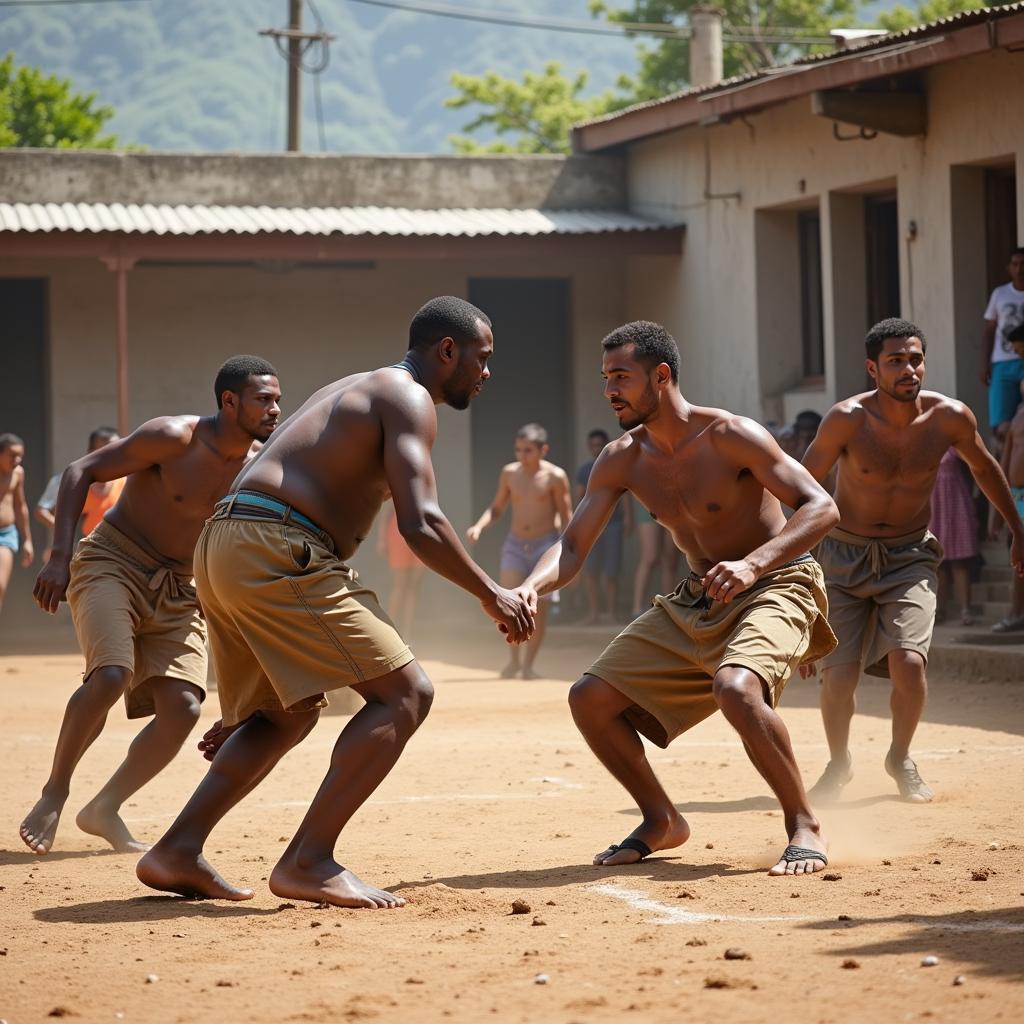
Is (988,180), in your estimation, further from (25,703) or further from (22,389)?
(22,389)

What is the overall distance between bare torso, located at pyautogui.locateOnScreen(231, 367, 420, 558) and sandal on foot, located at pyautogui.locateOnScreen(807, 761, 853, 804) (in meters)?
2.90

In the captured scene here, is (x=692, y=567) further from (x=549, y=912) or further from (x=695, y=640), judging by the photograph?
(x=549, y=912)

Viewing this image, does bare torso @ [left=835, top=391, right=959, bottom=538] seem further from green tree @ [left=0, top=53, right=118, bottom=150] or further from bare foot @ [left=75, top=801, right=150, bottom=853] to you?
green tree @ [left=0, top=53, right=118, bottom=150]

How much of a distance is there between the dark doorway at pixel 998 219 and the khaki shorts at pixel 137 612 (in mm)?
8756

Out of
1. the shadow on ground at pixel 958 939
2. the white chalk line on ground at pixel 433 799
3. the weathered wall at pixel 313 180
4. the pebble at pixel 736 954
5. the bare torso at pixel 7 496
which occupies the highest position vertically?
the weathered wall at pixel 313 180

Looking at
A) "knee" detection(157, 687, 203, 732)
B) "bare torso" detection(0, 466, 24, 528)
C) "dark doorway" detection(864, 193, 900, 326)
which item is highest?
"dark doorway" detection(864, 193, 900, 326)

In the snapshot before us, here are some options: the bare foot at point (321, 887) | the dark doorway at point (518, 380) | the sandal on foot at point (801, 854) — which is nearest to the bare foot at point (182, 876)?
the bare foot at point (321, 887)

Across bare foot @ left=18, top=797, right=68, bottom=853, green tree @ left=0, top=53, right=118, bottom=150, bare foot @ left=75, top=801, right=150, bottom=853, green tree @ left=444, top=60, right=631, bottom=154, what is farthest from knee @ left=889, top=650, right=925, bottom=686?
green tree @ left=444, top=60, right=631, bottom=154

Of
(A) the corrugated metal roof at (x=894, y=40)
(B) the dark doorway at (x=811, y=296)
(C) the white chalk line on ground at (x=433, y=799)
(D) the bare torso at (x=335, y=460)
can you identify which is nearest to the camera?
(D) the bare torso at (x=335, y=460)

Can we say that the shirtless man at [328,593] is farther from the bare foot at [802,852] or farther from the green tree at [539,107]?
the green tree at [539,107]

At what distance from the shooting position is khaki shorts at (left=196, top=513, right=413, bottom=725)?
5.41m

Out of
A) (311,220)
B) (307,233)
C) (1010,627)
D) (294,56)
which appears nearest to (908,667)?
(1010,627)

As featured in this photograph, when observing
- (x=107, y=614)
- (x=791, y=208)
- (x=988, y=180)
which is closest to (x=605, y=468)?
(x=107, y=614)

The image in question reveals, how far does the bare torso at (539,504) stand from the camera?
46.3 feet
